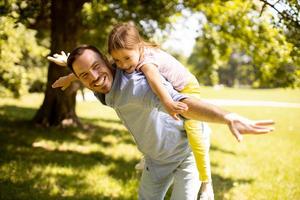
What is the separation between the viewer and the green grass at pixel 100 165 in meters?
5.51

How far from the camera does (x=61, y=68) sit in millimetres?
10078

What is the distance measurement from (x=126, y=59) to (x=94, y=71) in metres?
0.29

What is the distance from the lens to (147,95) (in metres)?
2.79

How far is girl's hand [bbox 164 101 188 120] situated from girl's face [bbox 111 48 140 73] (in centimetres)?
60

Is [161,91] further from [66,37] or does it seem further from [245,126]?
[66,37]

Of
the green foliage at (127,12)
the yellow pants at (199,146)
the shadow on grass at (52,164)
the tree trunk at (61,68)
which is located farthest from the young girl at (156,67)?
the tree trunk at (61,68)

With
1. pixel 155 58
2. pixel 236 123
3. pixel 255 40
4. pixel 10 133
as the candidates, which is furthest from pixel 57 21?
pixel 236 123

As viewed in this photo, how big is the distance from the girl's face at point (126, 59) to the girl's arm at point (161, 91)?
0.38 feet

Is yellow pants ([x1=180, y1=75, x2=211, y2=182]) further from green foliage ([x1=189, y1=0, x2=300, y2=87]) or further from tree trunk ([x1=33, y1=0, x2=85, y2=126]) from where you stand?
tree trunk ([x1=33, y1=0, x2=85, y2=126])

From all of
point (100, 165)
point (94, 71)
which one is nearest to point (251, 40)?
point (100, 165)

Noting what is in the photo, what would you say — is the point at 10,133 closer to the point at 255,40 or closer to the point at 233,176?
the point at 233,176

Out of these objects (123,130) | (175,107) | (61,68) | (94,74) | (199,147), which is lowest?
(123,130)

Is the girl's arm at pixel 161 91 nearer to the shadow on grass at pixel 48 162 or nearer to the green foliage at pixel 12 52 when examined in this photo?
the shadow on grass at pixel 48 162

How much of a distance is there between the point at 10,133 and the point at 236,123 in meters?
8.18
